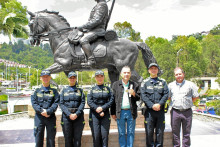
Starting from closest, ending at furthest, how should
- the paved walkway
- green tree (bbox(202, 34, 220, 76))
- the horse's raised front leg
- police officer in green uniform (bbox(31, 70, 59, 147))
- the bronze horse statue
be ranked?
police officer in green uniform (bbox(31, 70, 59, 147))
the paved walkway
the horse's raised front leg
the bronze horse statue
green tree (bbox(202, 34, 220, 76))

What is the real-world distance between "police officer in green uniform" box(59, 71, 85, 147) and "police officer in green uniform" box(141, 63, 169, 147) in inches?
50.8

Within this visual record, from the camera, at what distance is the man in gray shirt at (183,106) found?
13.5ft

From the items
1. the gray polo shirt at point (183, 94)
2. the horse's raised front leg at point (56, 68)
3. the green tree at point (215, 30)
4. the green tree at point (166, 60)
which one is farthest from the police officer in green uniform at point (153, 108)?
the green tree at point (215, 30)

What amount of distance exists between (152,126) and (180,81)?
1137 millimetres

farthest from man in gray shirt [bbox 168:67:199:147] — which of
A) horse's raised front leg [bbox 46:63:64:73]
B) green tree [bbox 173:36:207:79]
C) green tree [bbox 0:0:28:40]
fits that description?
green tree [bbox 173:36:207:79]

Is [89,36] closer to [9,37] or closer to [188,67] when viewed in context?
[9,37]

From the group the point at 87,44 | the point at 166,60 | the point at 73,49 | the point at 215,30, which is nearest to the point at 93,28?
the point at 87,44

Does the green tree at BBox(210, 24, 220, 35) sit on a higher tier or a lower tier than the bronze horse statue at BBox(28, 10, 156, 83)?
higher

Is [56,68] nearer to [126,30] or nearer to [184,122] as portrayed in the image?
[184,122]

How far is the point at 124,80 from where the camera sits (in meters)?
4.12

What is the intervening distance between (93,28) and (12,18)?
40.8 feet

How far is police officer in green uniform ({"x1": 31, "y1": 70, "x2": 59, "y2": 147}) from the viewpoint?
384 cm

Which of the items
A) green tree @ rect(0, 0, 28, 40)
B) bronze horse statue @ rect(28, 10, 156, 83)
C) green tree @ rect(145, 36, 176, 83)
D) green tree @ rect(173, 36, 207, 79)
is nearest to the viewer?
bronze horse statue @ rect(28, 10, 156, 83)

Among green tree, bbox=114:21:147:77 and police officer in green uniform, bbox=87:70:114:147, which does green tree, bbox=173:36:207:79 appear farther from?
police officer in green uniform, bbox=87:70:114:147
